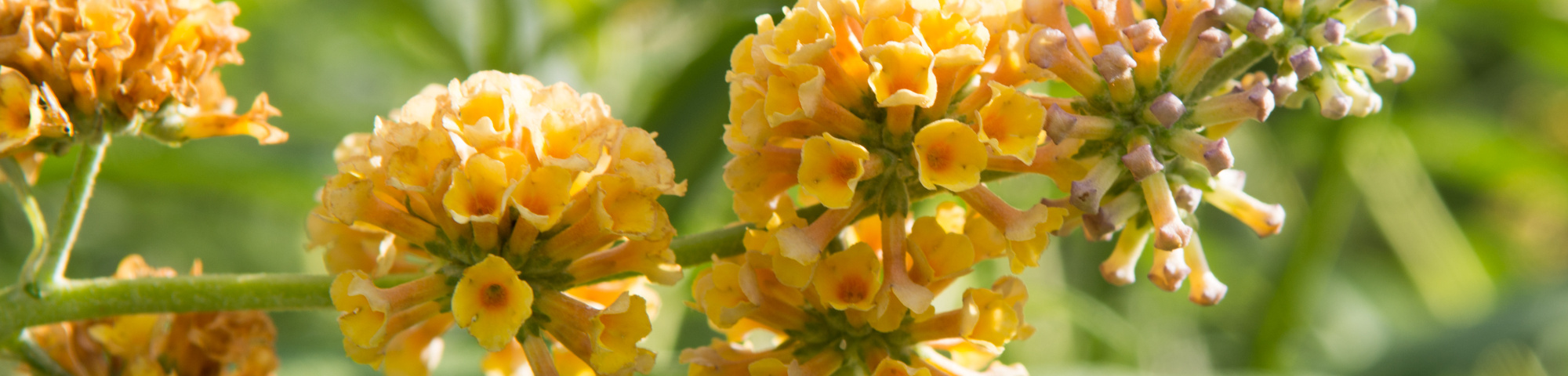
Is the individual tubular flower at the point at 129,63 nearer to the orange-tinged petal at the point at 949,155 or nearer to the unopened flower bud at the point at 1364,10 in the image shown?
the orange-tinged petal at the point at 949,155

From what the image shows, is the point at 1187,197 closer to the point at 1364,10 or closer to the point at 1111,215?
the point at 1111,215

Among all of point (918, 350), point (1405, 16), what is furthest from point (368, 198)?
point (1405, 16)

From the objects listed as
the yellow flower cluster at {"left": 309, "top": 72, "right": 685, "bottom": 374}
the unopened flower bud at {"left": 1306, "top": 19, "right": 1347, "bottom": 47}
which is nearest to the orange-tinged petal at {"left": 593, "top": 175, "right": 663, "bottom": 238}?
the yellow flower cluster at {"left": 309, "top": 72, "right": 685, "bottom": 374}

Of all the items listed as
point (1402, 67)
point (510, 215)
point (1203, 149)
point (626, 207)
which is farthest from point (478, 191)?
point (1402, 67)

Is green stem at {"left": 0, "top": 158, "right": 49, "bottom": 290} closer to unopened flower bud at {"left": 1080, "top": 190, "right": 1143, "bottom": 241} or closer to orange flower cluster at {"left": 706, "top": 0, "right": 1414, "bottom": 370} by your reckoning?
orange flower cluster at {"left": 706, "top": 0, "right": 1414, "bottom": 370}

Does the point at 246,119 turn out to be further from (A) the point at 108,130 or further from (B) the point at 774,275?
(B) the point at 774,275

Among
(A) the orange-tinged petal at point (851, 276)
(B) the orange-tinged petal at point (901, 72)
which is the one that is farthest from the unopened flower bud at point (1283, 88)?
(A) the orange-tinged petal at point (851, 276)
